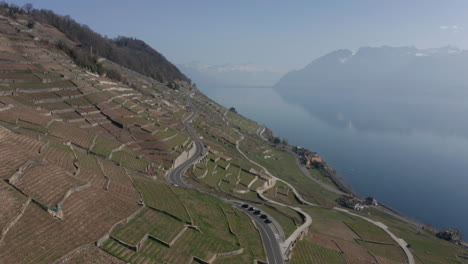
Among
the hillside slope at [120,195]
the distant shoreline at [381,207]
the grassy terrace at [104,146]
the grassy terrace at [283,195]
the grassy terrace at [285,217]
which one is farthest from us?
the distant shoreline at [381,207]

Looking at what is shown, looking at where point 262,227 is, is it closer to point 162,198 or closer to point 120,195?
point 162,198

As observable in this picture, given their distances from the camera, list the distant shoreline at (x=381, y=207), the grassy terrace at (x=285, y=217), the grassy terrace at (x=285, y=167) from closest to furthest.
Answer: the grassy terrace at (x=285, y=217)
the distant shoreline at (x=381, y=207)
the grassy terrace at (x=285, y=167)

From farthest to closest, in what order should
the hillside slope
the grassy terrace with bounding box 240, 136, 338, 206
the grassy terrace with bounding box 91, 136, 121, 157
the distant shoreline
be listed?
1. the grassy terrace with bounding box 240, 136, 338, 206
2. the distant shoreline
3. the grassy terrace with bounding box 91, 136, 121, 157
4. the hillside slope

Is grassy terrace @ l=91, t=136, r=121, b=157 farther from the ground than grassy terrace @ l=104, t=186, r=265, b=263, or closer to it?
farther from the ground

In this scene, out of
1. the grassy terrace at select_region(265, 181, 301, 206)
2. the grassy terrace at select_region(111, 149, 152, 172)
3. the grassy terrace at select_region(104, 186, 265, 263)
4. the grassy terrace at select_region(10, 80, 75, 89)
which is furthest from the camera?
the grassy terrace at select_region(265, 181, 301, 206)

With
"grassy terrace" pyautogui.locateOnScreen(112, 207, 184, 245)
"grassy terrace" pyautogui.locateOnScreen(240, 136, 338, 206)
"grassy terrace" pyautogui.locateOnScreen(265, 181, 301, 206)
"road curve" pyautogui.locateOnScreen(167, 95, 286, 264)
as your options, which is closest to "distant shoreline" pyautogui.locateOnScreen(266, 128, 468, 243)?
"grassy terrace" pyautogui.locateOnScreen(240, 136, 338, 206)

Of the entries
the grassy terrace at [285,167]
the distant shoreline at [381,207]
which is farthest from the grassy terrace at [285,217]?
the distant shoreline at [381,207]

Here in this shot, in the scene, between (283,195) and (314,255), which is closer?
(314,255)

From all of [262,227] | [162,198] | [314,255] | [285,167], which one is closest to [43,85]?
[162,198]

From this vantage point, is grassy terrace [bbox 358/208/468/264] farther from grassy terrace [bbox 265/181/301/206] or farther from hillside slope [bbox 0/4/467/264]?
grassy terrace [bbox 265/181/301/206]

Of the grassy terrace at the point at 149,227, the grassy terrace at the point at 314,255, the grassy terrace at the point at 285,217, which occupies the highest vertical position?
the grassy terrace at the point at 285,217

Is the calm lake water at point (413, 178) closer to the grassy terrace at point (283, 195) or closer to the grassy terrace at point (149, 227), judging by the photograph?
the grassy terrace at point (283, 195)

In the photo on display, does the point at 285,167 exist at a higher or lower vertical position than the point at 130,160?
higher
